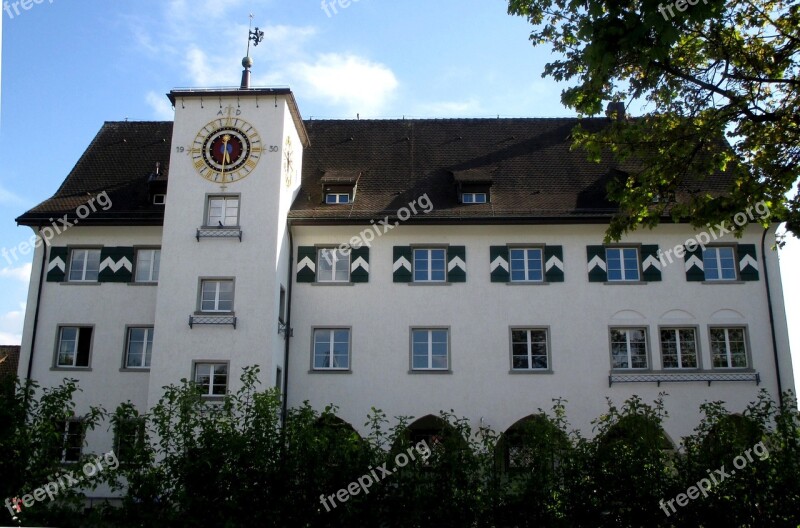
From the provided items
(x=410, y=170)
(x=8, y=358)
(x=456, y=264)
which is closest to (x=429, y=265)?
(x=456, y=264)

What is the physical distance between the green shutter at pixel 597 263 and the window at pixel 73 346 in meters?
13.4

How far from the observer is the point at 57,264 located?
22.8m

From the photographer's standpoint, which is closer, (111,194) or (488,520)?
(488,520)

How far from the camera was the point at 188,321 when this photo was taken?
20.7 m

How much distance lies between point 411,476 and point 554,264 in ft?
34.8

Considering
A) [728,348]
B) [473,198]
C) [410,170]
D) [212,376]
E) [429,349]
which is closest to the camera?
[212,376]

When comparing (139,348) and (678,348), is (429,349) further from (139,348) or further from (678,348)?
(139,348)

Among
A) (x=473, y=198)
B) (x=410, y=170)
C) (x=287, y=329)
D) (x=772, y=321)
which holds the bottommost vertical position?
(x=287, y=329)

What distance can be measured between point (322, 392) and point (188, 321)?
385 cm

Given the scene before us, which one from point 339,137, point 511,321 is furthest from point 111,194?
point 511,321

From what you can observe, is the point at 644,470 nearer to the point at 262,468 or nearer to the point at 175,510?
the point at 262,468

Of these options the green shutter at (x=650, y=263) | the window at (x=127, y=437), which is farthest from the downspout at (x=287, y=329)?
the green shutter at (x=650, y=263)

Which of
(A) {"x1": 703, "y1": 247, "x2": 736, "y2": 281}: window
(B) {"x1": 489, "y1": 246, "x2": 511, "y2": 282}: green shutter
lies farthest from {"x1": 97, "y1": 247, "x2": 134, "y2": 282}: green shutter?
(A) {"x1": 703, "y1": 247, "x2": 736, "y2": 281}: window

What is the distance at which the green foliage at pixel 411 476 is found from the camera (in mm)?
12562
